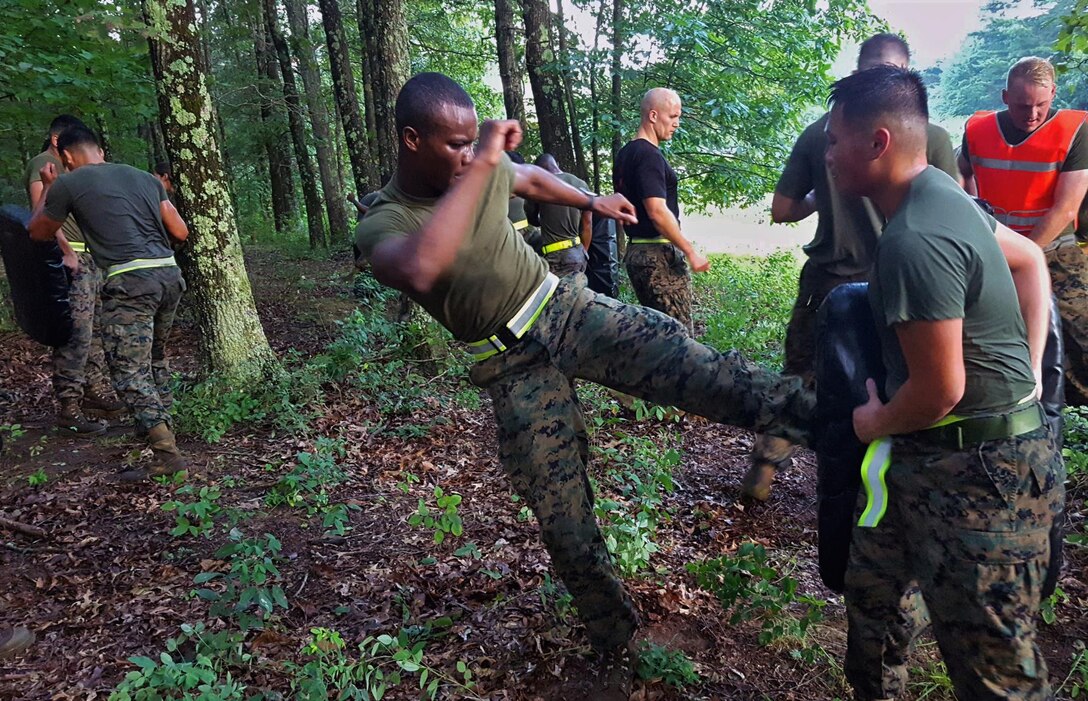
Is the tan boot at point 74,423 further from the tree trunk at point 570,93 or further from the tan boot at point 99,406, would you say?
the tree trunk at point 570,93

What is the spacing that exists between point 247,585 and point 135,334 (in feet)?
9.35

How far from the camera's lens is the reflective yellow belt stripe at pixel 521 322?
9.47 ft

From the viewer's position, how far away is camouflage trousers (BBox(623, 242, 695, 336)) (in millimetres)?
5785

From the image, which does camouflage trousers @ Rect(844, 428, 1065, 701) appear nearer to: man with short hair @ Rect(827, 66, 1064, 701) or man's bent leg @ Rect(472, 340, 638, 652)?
man with short hair @ Rect(827, 66, 1064, 701)

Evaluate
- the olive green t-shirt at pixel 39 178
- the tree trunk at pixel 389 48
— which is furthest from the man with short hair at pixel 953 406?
the olive green t-shirt at pixel 39 178

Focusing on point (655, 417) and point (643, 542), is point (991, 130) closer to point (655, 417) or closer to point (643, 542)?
point (655, 417)

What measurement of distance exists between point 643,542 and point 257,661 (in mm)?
2010

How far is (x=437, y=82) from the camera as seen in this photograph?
2791mm

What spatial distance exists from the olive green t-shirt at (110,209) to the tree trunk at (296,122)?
9964 mm

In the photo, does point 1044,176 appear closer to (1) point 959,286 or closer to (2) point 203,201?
(1) point 959,286

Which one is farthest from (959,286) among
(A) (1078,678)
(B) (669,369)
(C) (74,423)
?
(C) (74,423)

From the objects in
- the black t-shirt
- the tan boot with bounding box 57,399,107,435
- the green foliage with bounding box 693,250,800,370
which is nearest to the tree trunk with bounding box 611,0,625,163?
the green foliage with bounding box 693,250,800,370

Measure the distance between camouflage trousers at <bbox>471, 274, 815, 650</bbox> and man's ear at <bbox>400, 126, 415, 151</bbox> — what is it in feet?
2.86

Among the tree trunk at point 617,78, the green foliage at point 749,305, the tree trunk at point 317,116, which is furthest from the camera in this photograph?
the tree trunk at point 317,116
